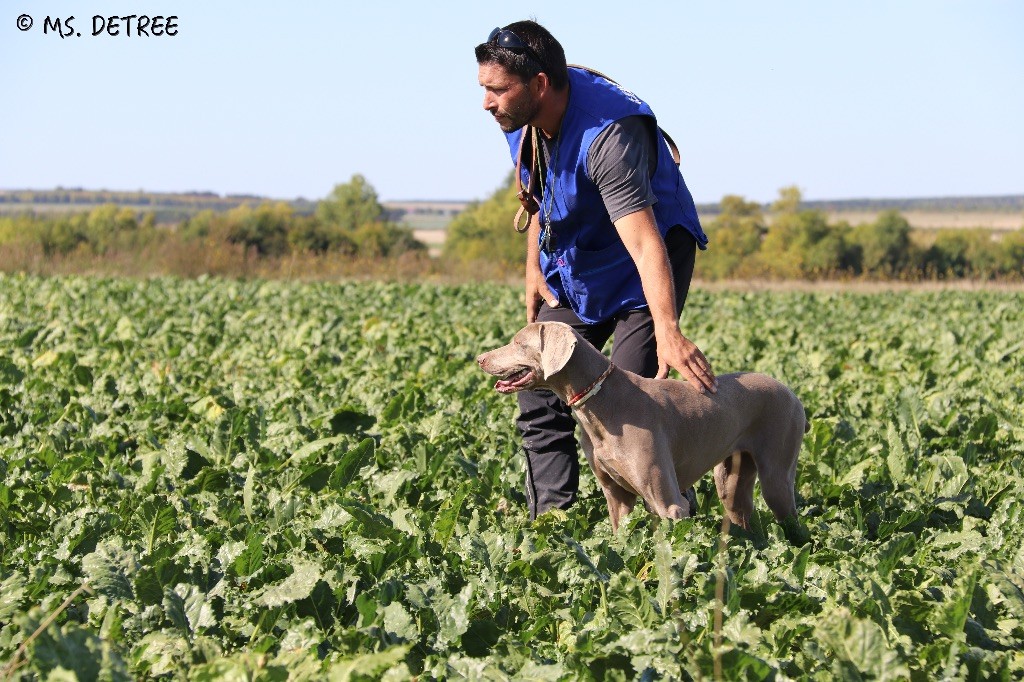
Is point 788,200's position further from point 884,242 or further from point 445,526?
point 445,526

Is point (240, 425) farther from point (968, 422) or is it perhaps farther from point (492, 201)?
point (492, 201)

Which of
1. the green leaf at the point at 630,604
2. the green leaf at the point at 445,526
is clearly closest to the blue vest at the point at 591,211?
the green leaf at the point at 445,526

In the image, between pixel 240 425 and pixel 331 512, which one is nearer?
pixel 331 512

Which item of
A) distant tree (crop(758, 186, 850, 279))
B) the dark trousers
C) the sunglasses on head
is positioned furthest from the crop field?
distant tree (crop(758, 186, 850, 279))

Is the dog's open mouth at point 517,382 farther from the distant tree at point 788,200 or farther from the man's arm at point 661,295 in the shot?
the distant tree at point 788,200

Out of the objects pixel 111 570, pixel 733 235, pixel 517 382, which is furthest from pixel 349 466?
pixel 733 235

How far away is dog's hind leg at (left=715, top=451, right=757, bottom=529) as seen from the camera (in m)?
5.12

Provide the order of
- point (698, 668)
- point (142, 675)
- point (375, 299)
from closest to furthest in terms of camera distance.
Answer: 1. point (698, 668)
2. point (142, 675)
3. point (375, 299)

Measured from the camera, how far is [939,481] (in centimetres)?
588

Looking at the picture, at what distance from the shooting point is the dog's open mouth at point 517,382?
4551mm

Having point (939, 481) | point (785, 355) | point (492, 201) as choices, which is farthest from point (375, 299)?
point (492, 201)

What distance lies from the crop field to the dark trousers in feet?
0.60

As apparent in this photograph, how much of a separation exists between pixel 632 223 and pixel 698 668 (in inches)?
82.8

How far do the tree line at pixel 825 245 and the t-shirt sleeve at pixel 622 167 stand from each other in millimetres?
48076
